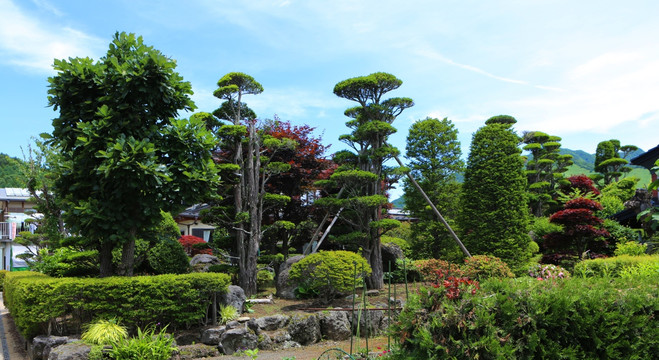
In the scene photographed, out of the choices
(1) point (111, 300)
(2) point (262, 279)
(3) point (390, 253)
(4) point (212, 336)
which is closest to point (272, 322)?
(4) point (212, 336)

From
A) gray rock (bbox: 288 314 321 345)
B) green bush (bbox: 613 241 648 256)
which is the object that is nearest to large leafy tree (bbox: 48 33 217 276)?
gray rock (bbox: 288 314 321 345)

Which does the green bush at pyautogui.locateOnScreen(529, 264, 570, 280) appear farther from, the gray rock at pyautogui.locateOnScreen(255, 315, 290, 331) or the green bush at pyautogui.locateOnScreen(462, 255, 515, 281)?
the gray rock at pyautogui.locateOnScreen(255, 315, 290, 331)

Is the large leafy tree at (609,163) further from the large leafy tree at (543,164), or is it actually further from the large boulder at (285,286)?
the large boulder at (285,286)

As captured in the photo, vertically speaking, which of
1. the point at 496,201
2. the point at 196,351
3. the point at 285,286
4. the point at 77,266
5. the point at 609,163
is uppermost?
the point at 609,163

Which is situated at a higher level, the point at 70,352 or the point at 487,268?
the point at 487,268

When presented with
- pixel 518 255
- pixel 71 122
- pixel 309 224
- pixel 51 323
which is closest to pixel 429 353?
pixel 51 323

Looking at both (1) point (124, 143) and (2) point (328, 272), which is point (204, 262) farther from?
(1) point (124, 143)

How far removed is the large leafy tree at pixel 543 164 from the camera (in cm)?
2445

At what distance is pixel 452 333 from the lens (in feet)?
12.3

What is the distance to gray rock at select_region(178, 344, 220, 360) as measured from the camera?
809 cm

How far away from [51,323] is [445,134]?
642 inches

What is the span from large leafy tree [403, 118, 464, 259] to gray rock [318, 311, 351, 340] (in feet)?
22.8

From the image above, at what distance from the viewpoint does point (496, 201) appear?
1441cm

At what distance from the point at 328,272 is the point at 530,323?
7.12m
